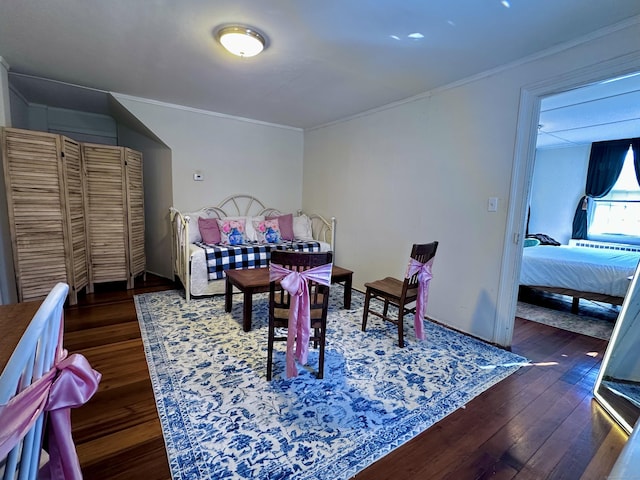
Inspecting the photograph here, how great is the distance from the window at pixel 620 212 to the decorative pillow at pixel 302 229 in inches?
194

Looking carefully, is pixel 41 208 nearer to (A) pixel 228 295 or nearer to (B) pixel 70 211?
(B) pixel 70 211

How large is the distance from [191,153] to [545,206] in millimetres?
6269

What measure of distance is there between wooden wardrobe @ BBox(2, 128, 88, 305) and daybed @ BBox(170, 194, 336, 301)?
102 cm

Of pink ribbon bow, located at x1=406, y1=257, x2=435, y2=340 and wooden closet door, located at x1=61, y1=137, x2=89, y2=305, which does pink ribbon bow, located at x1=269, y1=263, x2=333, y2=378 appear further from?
wooden closet door, located at x1=61, y1=137, x2=89, y2=305

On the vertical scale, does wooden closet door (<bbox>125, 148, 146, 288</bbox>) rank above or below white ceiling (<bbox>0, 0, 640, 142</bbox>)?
below

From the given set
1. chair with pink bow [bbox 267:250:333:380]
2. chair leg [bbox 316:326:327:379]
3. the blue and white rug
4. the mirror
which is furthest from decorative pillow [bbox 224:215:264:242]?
the mirror

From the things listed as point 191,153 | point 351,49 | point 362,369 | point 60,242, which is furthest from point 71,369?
point 191,153

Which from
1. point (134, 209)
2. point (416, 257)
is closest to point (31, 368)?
point (416, 257)

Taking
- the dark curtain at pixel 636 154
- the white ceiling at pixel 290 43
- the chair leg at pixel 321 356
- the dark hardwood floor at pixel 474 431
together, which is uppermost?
the white ceiling at pixel 290 43

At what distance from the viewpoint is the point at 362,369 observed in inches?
83.0

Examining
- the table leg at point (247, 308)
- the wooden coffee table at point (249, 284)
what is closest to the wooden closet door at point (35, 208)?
the wooden coffee table at point (249, 284)

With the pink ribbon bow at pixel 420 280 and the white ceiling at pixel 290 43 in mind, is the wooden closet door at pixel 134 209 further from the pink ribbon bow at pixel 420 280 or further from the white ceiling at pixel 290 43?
the pink ribbon bow at pixel 420 280

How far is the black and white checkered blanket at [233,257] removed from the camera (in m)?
3.37

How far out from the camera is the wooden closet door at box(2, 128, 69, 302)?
8.72 ft
